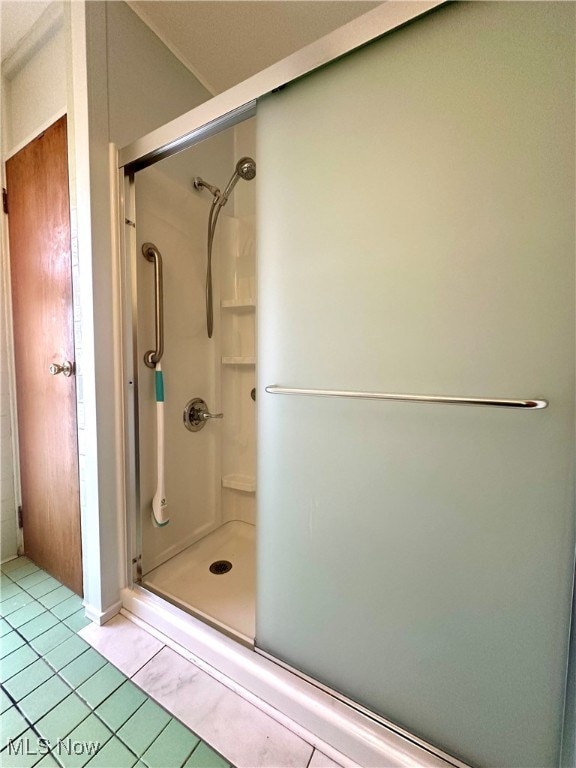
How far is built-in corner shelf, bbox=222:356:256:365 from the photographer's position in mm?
1557

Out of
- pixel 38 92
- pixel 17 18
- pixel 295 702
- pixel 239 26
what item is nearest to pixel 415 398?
pixel 295 702

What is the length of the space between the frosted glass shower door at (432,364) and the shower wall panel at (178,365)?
686 millimetres

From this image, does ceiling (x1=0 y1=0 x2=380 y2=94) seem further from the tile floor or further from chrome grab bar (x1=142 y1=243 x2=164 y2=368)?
the tile floor

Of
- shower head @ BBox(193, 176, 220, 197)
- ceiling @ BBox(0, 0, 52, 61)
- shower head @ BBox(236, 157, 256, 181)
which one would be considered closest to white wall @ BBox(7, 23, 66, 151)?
ceiling @ BBox(0, 0, 52, 61)

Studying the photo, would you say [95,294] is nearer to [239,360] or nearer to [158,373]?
[158,373]

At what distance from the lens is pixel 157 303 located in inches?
48.2

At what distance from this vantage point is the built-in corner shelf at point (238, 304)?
1541 millimetres

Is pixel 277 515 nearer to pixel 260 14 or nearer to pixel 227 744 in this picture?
pixel 227 744

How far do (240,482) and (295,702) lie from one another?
0.98m

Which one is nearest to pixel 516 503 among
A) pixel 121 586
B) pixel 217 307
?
pixel 121 586

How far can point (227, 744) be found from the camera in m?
0.73

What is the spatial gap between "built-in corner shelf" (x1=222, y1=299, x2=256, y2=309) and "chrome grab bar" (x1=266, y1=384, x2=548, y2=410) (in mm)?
863

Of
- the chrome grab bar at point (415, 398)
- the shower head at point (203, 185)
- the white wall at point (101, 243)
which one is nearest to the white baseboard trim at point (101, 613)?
the white wall at point (101, 243)

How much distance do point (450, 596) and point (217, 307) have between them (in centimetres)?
150
